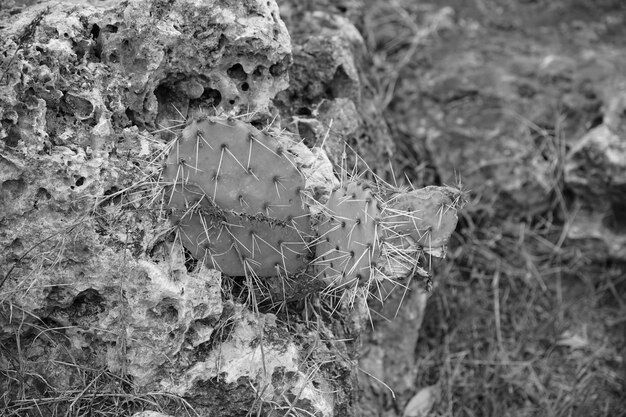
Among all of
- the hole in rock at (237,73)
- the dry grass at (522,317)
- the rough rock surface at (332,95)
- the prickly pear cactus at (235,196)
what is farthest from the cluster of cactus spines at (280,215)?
the dry grass at (522,317)

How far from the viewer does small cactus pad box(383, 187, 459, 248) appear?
87.8 inches

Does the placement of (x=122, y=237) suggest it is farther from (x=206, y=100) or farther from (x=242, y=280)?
(x=206, y=100)

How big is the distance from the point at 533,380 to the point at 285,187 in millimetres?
1753

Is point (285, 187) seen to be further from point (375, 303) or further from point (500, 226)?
point (500, 226)

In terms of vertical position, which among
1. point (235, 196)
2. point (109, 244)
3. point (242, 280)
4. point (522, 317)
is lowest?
point (522, 317)

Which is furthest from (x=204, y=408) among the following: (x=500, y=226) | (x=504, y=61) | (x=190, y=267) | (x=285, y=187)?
(x=504, y=61)

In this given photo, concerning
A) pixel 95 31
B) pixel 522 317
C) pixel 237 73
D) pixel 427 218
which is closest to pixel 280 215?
pixel 427 218

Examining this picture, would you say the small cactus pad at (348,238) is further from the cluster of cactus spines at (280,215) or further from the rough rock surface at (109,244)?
the rough rock surface at (109,244)

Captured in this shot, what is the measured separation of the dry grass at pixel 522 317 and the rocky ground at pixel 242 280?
11mm

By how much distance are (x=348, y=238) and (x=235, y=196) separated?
36 cm

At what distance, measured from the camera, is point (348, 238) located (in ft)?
7.11

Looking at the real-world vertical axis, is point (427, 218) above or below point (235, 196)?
below

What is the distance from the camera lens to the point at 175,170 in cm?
211

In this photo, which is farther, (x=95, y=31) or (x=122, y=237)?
(x=95, y=31)
